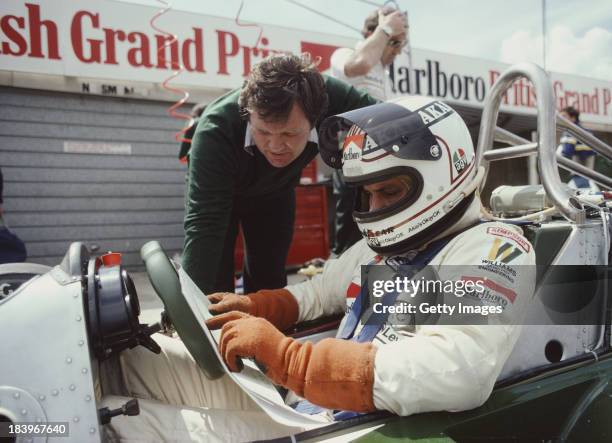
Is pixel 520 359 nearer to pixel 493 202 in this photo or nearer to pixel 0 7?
pixel 493 202

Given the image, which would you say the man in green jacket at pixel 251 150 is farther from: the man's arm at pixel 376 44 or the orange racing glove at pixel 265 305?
the man's arm at pixel 376 44

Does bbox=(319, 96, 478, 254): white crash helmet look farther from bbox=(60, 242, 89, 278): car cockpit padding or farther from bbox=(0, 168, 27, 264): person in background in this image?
bbox=(0, 168, 27, 264): person in background

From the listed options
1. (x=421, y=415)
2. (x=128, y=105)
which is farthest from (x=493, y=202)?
(x=128, y=105)

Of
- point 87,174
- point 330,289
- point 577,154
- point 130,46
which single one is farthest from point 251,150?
point 87,174

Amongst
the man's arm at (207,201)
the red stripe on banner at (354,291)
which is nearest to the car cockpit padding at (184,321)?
the red stripe on banner at (354,291)

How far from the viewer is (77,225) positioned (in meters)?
5.73

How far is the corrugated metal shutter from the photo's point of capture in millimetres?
5465

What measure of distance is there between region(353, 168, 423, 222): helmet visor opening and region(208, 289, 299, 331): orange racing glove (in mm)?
442

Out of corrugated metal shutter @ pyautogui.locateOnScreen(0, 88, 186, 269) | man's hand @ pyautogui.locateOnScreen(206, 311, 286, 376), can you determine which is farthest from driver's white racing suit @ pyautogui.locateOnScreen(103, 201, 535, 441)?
corrugated metal shutter @ pyautogui.locateOnScreen(0, 88, 186, 269)

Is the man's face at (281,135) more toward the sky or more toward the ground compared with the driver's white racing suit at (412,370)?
more toward the sky

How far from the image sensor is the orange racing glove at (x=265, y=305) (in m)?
1.43

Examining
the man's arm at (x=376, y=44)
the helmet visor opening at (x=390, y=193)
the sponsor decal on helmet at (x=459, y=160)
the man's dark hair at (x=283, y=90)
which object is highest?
the man's arm at (x=376, y=44)

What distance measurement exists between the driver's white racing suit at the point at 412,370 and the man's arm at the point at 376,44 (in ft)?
5.61

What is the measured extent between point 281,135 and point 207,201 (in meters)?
0.42
